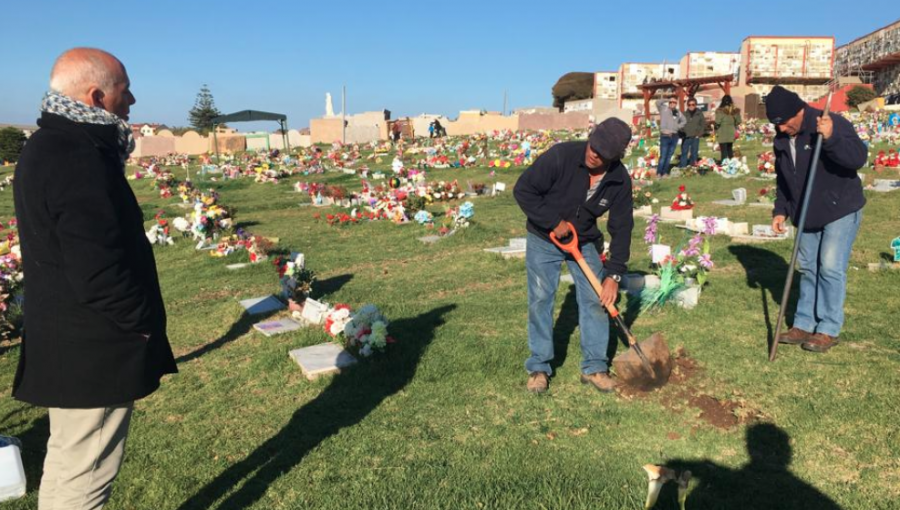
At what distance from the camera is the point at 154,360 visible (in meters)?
2.51

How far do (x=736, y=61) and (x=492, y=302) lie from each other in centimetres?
6165

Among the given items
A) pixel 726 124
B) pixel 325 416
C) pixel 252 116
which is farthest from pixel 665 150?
pixel 252 116

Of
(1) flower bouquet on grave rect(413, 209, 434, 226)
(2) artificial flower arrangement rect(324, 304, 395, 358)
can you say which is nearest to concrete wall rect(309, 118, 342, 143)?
(1) flower bouquet on grave rect(413, 209, 434, 226)

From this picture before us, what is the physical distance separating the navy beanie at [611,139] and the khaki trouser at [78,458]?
2.98m

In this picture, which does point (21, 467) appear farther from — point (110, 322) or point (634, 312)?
point (634, 312)

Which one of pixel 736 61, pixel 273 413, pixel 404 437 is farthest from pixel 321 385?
pixel 736 61

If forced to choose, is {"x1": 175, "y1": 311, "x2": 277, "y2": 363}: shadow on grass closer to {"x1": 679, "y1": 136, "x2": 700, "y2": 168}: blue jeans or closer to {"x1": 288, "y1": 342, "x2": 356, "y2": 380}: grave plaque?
{"x1": 288, "y1": 342, "x2": 356, "y2": 380}: grave plaque

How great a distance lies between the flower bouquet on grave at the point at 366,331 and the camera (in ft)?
17.1

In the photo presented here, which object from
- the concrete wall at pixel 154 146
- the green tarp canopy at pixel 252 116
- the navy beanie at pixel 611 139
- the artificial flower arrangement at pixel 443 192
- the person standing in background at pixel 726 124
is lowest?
the artificial flower arrangement at pixel 443 192

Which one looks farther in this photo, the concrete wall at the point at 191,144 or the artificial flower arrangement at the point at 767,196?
the concrete wall at the point at 191,144

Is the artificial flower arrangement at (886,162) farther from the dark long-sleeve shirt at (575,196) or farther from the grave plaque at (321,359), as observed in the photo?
the grave plaque at (321,359)

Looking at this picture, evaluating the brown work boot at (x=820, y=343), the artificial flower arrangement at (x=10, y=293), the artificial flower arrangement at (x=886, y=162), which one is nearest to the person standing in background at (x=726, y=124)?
the artificial flower arrangement at (x=886, y=162)

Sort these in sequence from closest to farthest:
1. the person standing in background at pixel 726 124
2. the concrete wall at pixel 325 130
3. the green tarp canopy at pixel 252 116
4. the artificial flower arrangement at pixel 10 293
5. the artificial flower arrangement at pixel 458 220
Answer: the artificial flower arrangement at pixel 10 293
the artificial flower arrangement at pixel 458 220
the person standing in background at pixel 726 124
the green tarp canopy at pixel 252 116
the concrete wall at pixel 325 130

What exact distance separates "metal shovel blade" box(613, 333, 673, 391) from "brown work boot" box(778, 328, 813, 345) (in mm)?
1265
